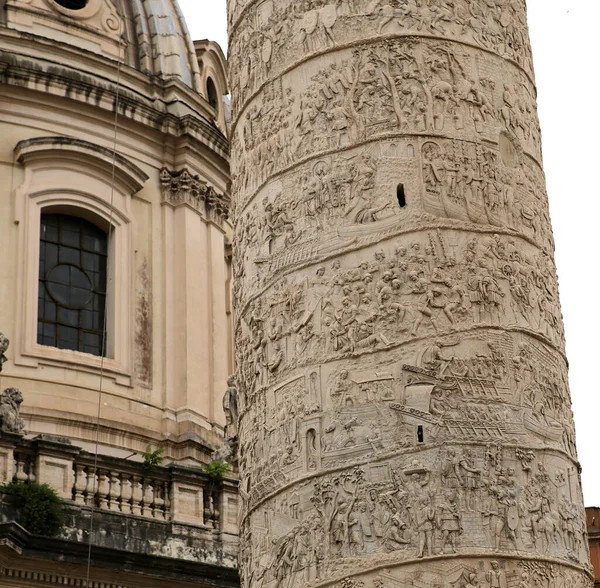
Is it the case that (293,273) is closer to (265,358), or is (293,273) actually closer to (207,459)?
(265,358)

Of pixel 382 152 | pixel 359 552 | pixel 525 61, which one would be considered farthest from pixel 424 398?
pixel 525 61

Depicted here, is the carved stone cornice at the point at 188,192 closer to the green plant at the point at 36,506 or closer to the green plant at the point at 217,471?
the green plant at the point at 217,471

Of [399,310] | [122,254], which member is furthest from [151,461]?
[399,310]

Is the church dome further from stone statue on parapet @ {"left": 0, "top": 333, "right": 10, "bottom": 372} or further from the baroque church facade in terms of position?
stone statue on parapet @ {"left": 0, "top": 333, "right": 10, "bottom": 372}

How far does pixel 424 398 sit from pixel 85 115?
15.5m

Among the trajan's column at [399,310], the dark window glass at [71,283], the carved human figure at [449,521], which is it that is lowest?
the carved human figure at [449,521]

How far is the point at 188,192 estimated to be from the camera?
24672 millimetres

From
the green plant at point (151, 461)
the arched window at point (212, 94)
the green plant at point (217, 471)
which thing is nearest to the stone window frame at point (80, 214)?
the green plant at point (151, 461)

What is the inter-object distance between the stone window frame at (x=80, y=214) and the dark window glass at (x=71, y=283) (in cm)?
15

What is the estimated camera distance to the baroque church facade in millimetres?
20188

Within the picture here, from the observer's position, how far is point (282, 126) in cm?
A: 1025

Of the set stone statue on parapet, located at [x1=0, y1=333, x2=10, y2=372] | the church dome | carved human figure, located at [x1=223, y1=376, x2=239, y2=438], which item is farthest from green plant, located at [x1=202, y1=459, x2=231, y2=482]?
the church dome

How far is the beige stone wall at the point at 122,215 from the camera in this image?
21594 mm

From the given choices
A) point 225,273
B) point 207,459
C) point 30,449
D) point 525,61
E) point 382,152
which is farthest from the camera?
point 225,273
